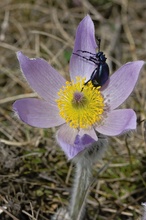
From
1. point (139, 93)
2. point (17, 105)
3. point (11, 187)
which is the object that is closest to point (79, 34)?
point (17, 105)

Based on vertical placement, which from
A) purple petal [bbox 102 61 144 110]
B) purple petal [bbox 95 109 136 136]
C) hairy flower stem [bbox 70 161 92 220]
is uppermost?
purple petal [bbox 102 61 144 110]

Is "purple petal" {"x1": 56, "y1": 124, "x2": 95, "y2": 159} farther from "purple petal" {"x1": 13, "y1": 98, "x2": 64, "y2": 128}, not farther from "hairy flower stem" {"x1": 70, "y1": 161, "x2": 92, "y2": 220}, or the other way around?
"hairy flower stem" {"x1": 70, "y1": 161, "x2": 92, "y2": 220}

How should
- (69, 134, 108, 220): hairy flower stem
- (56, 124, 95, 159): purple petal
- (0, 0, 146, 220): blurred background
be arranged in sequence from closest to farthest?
(56, 124, 95, 159): purple petal, (69, 134, 108, 220): hairy flower stem, (0, 0, 146, 220): blurred background

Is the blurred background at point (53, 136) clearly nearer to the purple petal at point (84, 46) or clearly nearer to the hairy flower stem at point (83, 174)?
the hairy flower stem at point (83, 174)

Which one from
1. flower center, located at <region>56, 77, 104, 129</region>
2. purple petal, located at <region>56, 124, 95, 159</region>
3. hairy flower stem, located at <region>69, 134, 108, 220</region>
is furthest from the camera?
flower center, located at <region>56, 77, 104, 129</region>

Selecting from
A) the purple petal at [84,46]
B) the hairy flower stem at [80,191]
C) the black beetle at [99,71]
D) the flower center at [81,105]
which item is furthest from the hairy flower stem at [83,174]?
the purple petal at [84,46]

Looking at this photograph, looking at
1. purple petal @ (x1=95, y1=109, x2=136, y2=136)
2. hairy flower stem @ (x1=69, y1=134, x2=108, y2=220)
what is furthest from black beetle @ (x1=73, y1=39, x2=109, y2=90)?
hairy flower stem @ (x1=69, y1=134, x2=108, y2=220)

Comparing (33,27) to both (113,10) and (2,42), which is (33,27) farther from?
(113,10)
